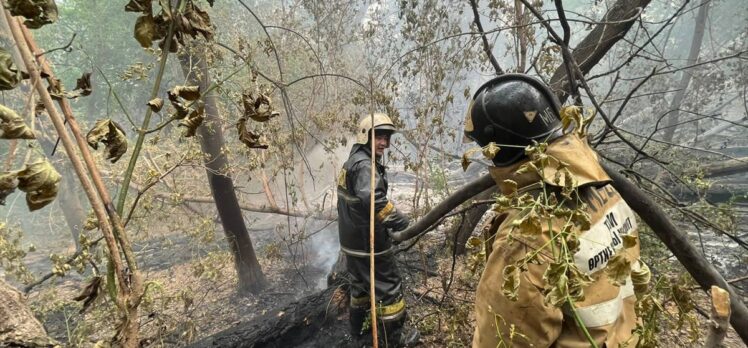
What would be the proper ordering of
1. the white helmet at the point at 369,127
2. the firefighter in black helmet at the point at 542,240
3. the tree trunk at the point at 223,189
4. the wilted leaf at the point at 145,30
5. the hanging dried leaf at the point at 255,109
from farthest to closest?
the tree trunk at the point at 223,189, the white helmet at the point at 369,127, the firefighter in black helmet at the point at 542,240, the hanging dried leaf at the point at 255,109, the wilted leaf at the point at 145,30

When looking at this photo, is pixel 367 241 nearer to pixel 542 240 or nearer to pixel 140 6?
pixel 542 240

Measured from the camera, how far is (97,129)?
826 millimetres

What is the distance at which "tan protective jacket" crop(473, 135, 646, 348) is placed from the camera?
1274 millimetres

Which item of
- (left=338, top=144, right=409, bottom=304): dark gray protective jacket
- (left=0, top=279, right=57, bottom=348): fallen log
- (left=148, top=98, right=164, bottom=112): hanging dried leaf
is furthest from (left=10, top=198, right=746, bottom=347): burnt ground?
(left=148, top=98, right=164, bottom=112): hanging dried leaf

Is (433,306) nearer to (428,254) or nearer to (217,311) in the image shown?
(428,254)

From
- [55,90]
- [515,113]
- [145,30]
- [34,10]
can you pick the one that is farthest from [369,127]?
[34,10]

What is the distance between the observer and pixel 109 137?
0.85 metres

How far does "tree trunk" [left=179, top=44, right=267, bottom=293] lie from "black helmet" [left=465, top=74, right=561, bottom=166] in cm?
393

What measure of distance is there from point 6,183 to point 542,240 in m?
1.42

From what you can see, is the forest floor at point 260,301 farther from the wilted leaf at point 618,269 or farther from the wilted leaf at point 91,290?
the wilted leaf at point 618,269

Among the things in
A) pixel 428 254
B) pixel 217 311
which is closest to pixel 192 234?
pixel 217 311

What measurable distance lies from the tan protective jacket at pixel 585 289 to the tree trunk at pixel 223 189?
13.6ft

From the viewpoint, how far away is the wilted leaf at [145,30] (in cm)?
91

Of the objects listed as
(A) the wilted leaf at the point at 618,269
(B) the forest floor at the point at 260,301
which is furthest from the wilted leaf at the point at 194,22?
(B) the forest floor at the point at 260,301
